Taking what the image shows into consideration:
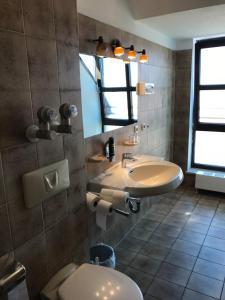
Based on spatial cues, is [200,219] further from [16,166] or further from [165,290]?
[16,166]

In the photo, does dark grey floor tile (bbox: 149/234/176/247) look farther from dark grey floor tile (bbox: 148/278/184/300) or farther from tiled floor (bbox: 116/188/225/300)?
dark grey floor tile (bbox: 148/278/184/300)

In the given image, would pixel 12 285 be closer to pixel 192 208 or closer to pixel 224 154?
pixel 192 208

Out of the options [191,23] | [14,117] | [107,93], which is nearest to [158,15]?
[191,23]

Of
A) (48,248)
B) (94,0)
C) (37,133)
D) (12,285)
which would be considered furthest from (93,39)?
(12,285)

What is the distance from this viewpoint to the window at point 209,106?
11.2 ft

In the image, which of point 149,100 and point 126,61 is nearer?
point 126,61

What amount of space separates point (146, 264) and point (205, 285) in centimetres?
49

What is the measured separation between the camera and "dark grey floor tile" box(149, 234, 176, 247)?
2461 mm

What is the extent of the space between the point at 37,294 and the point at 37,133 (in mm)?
848

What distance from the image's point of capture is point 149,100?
2.84 metres

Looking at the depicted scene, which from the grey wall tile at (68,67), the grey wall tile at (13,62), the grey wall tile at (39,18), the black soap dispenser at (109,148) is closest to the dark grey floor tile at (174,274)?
the black soap dispenser at (109,148)

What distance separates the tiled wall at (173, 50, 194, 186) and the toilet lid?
105 inches

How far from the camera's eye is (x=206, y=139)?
12.2ft

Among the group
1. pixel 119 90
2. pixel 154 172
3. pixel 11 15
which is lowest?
pixel 154 172
